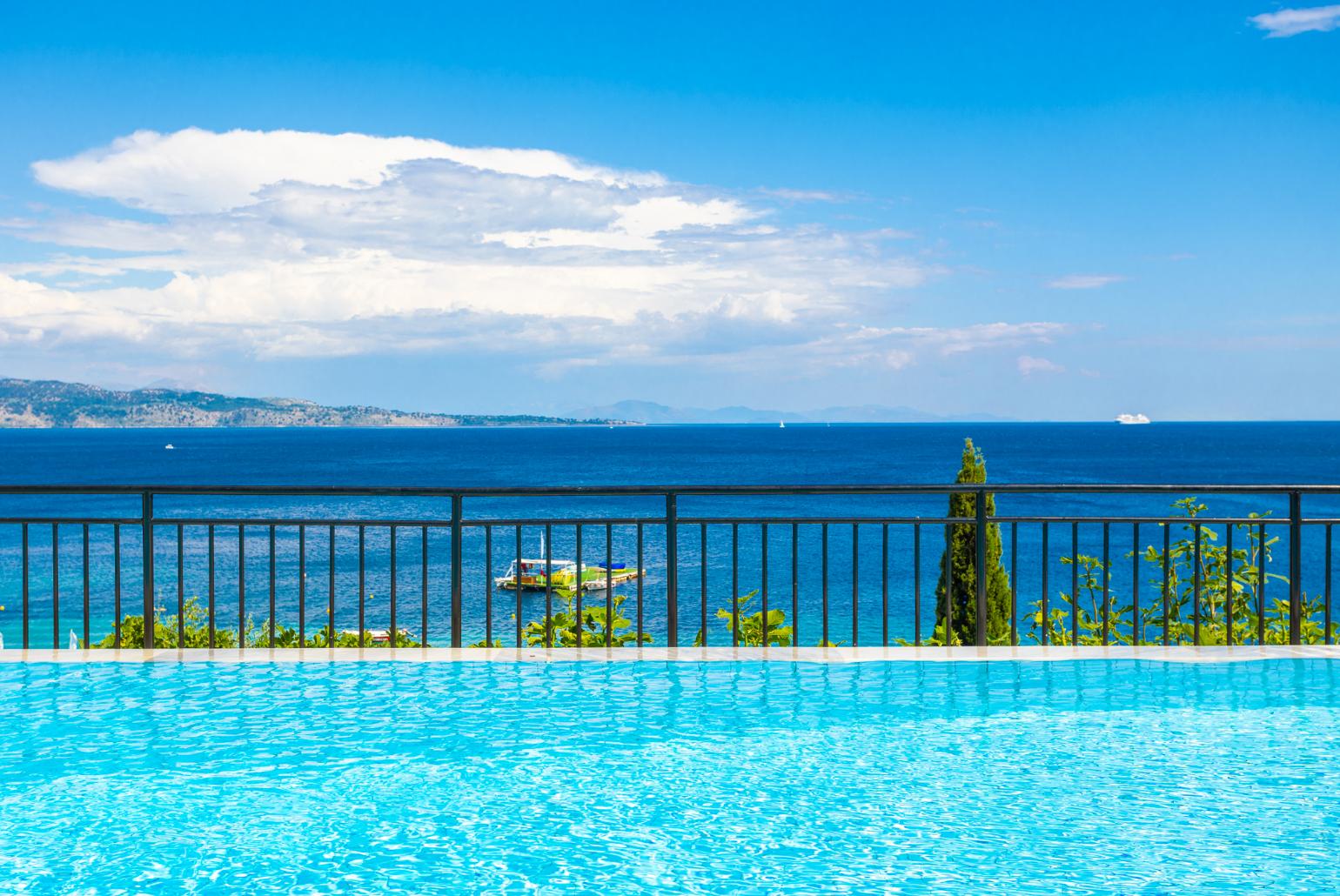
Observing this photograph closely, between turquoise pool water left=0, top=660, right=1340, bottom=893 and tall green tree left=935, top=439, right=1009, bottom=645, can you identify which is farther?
tall green tree left=935, top=439, right=1009, bottom=645

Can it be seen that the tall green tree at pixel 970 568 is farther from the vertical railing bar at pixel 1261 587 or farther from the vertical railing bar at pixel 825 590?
the vertical railing bar at pixel 825 590

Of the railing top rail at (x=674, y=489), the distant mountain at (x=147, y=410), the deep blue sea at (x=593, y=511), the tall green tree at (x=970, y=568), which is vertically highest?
the distant mountain at (x=147, y=410)

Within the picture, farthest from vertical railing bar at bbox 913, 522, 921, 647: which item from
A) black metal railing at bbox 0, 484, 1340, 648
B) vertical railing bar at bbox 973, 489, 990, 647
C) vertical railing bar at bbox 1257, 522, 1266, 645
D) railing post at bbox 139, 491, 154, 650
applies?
railing post at bbox 139, 491, 154, 650

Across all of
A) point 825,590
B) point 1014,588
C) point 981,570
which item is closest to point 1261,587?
point 1014,588

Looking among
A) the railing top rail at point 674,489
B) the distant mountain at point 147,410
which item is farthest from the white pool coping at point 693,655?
the distant mountain at point 147,410

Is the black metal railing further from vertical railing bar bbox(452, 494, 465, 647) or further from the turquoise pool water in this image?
the turquoise pool water

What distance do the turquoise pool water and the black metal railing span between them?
50cm

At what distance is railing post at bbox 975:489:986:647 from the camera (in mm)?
5648

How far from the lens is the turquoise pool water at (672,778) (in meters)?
3.09

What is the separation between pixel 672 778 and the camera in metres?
3.87

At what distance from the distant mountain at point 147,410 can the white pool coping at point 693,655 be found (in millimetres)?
128203

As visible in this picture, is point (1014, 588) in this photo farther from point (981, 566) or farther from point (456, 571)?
point (456, 571)

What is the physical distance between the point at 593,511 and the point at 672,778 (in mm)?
51320

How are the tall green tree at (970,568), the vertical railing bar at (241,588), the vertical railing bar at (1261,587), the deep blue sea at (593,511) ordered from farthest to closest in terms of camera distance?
the deep blue sea at (593,511) → the tall green tree at (970,568) → the vertical railing bar at (1261,587) → the vertical railing bar at (241,588)
